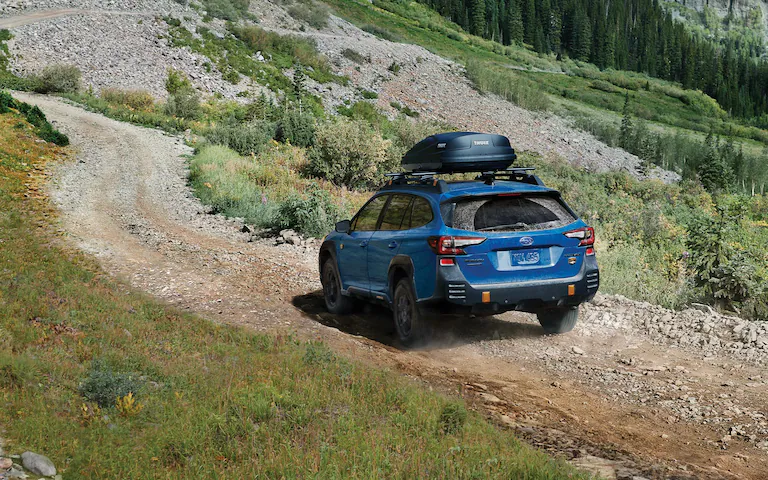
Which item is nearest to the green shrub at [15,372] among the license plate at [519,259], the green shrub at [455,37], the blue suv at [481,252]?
the blue suv at [481,252]

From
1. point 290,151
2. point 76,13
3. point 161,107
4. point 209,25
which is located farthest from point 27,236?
point 209,25

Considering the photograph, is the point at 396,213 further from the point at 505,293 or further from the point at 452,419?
the point at 452,419

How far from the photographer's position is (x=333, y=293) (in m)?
9.73

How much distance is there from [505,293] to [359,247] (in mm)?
2201

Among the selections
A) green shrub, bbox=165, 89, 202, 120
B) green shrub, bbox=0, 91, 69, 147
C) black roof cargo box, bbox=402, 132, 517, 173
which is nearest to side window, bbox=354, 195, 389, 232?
black roof cargo box, bbox=402, 132, 517, 173

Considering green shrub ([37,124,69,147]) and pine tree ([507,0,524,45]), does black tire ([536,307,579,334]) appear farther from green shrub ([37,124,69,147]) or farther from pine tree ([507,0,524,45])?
pine tree ([507,0,524,45])

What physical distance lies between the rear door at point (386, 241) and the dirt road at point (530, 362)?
70 centimetres

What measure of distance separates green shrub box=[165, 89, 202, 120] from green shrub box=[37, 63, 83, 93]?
16.9ft

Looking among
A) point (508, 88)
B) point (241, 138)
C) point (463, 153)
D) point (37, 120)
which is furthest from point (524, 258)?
point (508, 88)

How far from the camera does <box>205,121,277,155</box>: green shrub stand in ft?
84.4

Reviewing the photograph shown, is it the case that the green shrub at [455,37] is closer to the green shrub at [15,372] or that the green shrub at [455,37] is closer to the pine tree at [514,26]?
the pine tree at [514,26]

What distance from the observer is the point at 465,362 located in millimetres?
7418

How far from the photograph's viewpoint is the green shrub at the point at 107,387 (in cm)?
523

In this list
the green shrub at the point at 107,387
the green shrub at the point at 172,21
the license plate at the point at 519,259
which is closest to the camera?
the green shrub at the point at 107,387
